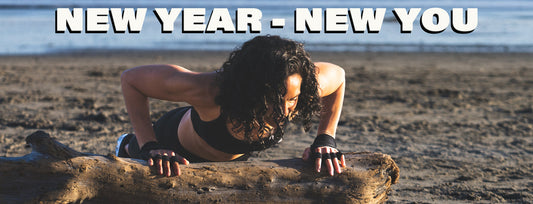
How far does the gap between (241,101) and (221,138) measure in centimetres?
47

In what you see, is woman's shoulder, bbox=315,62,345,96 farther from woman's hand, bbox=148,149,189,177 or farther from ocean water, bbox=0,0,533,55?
ocean water, bbox=0,0,533,55

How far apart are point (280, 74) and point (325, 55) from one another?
11.3 meters

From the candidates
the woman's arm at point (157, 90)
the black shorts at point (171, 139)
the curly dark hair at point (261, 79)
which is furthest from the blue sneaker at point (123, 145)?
the curly dark hair at point (261, 79)

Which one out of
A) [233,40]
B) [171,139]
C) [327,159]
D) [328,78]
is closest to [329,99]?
[328,78]

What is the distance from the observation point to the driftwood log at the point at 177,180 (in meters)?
2.63

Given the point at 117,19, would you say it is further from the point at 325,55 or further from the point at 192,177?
the point at 192,177

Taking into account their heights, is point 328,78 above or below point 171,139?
above

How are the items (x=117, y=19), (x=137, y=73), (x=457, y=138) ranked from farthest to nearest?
(x=117, y=19) < (x=457, y=138) < (x=137, y=73)

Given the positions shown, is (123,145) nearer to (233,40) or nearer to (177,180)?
(177,180)

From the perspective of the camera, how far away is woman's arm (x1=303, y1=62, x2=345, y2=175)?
3.04 meters

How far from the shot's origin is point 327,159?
116 inches

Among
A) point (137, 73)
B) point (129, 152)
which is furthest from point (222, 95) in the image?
point (129, 152)

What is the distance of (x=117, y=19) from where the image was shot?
21.5 meters

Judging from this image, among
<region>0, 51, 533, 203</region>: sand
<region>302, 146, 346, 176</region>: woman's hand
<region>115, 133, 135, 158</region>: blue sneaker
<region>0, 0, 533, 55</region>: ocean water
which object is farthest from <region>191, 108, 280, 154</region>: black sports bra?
<region>0, 0, 533, 55</region>: ocean water
